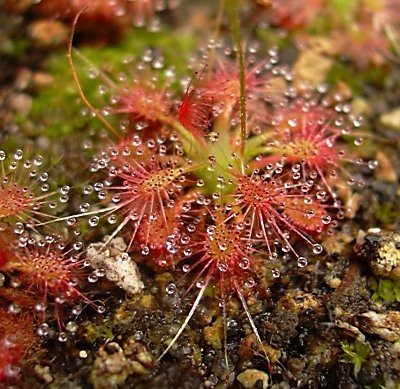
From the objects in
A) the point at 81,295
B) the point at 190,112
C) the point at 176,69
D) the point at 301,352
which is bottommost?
the point at 301,352

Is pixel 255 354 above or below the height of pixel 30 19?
below

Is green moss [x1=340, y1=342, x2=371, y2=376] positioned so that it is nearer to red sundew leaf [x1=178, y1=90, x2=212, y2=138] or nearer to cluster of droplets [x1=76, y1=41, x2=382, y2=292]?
cluster of droplets [x1=76, y1=41, x2=382, y2=292]

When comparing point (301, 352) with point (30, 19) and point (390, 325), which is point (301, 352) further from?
point (30, 19)

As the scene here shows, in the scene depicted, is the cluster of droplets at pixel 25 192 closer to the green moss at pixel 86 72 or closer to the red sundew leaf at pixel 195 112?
the green moss at pixel 86 72

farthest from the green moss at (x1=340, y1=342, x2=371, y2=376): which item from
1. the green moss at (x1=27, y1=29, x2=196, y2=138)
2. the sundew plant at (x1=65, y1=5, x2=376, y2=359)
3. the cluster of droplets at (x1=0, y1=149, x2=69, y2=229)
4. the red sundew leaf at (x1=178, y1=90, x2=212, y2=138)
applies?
the green moss at (x1=27, y1=29, x2=196, y2=138)

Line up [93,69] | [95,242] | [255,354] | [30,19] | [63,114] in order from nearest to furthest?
[255,354]
[95,242]
[93,69]
[63,114]
[30,19]

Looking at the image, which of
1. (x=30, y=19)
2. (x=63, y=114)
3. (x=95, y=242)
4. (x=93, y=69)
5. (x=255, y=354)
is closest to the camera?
(x=255, y=354)

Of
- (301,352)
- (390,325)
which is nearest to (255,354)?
(301,352)

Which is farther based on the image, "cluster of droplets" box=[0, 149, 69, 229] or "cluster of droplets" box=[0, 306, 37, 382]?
"cluster of droplets" box=[0, 149, 69, 229]

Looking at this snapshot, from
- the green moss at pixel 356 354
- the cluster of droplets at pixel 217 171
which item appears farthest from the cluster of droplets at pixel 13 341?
the green moss at pixel 356 354

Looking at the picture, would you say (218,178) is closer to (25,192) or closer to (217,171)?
(217,171)

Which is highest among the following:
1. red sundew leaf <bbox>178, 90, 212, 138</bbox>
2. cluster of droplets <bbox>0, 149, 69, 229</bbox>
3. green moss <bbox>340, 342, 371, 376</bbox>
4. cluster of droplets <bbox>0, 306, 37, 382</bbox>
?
red sundew leaf <bbox>178, 90, 212, 138</bbox>
